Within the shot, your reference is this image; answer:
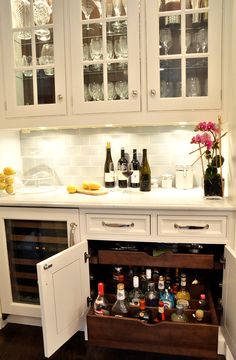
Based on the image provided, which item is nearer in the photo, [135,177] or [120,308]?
[120,308]

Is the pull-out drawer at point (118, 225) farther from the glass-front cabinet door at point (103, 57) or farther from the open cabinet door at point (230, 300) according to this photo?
the glass-front cabinet door at point (103, 57)

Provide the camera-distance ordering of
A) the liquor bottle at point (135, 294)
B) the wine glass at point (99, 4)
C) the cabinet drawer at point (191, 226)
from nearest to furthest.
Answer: the cabinet drawer at point (191, 226), the liquor bottle at point (135, 294), the wine glass at point (99, 4)

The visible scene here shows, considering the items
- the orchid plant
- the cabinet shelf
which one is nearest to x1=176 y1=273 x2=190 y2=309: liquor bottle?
the cabinet shelf

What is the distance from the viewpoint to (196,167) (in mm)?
2006

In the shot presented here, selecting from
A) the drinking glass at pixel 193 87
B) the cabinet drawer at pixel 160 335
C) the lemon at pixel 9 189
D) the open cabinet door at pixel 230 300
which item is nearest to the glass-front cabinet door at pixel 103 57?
the drinking glass at pixel 193 87

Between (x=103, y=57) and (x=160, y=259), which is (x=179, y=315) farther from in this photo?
(x=103, y=57)

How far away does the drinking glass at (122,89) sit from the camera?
1.72 m

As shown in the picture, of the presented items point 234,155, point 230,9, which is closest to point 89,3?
point 230,9

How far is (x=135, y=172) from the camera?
6.58 ft

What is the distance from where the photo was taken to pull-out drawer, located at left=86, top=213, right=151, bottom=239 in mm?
1553

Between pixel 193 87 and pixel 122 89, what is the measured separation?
1.44ft

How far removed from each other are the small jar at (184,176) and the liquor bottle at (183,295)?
0.63m

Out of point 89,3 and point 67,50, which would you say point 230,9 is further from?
point 67,50

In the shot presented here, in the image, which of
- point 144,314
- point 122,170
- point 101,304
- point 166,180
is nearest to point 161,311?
point 144,314
